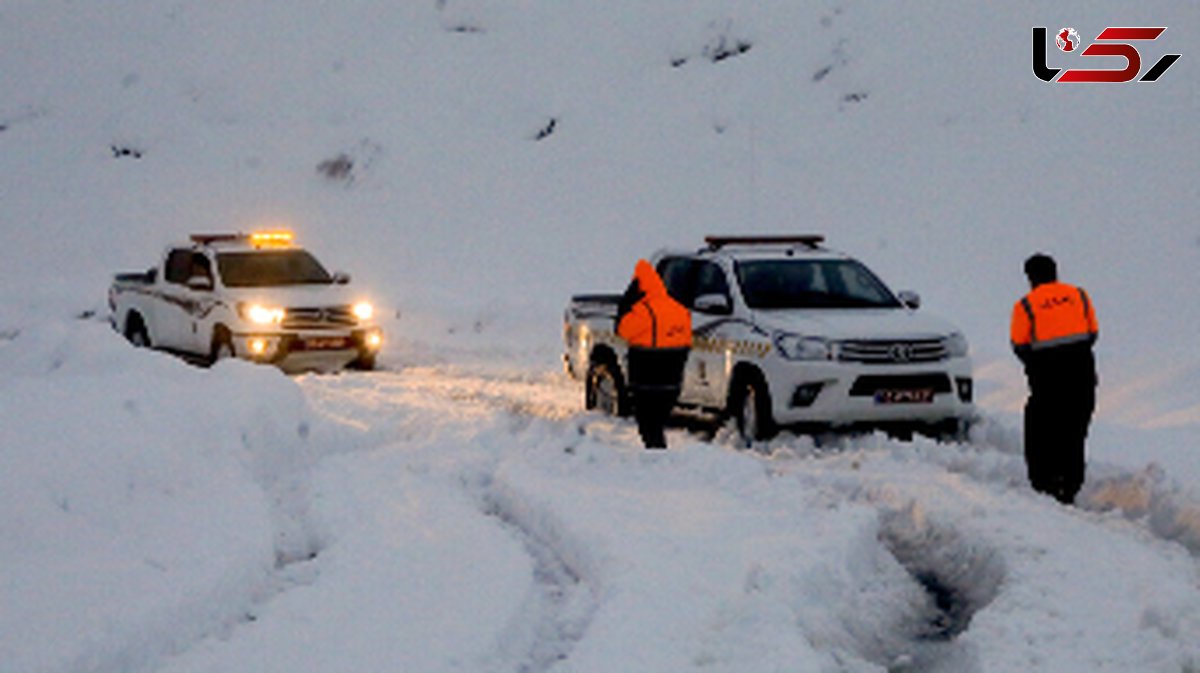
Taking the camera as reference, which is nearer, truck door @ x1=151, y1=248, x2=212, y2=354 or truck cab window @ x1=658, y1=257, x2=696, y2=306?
truck cab window @ x1=658, y1=257, x2=696, y2=306

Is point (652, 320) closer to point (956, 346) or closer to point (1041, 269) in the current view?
point (956, 346)

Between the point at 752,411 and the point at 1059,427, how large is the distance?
292cm

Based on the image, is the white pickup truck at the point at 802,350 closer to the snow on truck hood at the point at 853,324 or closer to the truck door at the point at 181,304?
the snow on truck hood at the point at 853,324

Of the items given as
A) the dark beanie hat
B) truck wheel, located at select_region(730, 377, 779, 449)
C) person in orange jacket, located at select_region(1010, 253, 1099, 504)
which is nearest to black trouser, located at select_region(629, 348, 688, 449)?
truck wheel, located at select_region(730, 377, 779, 449)

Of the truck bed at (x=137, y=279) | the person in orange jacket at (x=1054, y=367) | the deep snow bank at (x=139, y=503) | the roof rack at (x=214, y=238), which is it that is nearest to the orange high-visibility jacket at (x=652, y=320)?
the deep snow bank at (x=139, y=503)

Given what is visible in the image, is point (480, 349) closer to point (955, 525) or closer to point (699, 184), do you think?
point (699, 184)

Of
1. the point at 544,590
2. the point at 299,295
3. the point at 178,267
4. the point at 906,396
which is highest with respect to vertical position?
the point at 178,267

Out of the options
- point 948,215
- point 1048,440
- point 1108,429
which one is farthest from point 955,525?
point 948,215

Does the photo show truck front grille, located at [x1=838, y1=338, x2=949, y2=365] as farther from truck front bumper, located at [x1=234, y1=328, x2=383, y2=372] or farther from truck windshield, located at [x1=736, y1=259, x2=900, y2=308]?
truck front bumper, located at [x1=234, y1=328, x2=383, y2=372]

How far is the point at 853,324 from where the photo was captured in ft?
39.2

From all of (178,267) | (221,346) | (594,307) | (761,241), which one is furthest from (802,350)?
(178,267)

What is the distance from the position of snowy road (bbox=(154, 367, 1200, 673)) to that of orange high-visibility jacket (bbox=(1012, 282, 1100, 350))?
1.03m

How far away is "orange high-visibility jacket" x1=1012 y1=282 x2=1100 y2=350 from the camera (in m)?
9.70

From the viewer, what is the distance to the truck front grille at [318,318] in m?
17.3
